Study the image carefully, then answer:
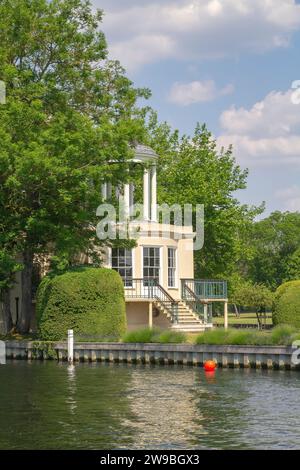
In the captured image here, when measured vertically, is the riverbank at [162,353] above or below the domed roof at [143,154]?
below

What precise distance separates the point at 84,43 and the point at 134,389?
Result: 22736 millimetres

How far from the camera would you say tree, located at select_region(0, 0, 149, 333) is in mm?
45031

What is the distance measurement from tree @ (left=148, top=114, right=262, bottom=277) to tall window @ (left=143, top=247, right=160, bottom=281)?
46.5 feet

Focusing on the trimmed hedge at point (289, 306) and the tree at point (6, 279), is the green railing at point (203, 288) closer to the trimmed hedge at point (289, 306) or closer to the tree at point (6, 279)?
the tree at point (6, 279)

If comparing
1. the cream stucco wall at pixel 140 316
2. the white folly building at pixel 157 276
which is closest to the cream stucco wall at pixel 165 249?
the white folly building at pixel 157 276

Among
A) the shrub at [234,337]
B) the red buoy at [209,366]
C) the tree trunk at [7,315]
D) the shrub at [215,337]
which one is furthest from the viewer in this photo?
the tree trunk at [7,315]

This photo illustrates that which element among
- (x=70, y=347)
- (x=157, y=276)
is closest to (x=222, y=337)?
(x=70, y=347)

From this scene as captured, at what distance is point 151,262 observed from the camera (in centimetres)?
5378

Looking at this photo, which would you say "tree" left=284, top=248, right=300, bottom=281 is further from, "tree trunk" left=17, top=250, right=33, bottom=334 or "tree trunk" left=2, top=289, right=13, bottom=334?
"tree trunk" left=17, top=250, right=33, bottom=334

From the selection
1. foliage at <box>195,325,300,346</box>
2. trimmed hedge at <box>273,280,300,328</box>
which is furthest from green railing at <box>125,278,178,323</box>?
foliage at <box>195,325,300,346</box>

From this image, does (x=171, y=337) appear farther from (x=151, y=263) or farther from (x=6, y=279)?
(x=151, y=263)

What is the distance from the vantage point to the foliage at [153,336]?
42.2 metres

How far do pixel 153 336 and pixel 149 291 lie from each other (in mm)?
9573
